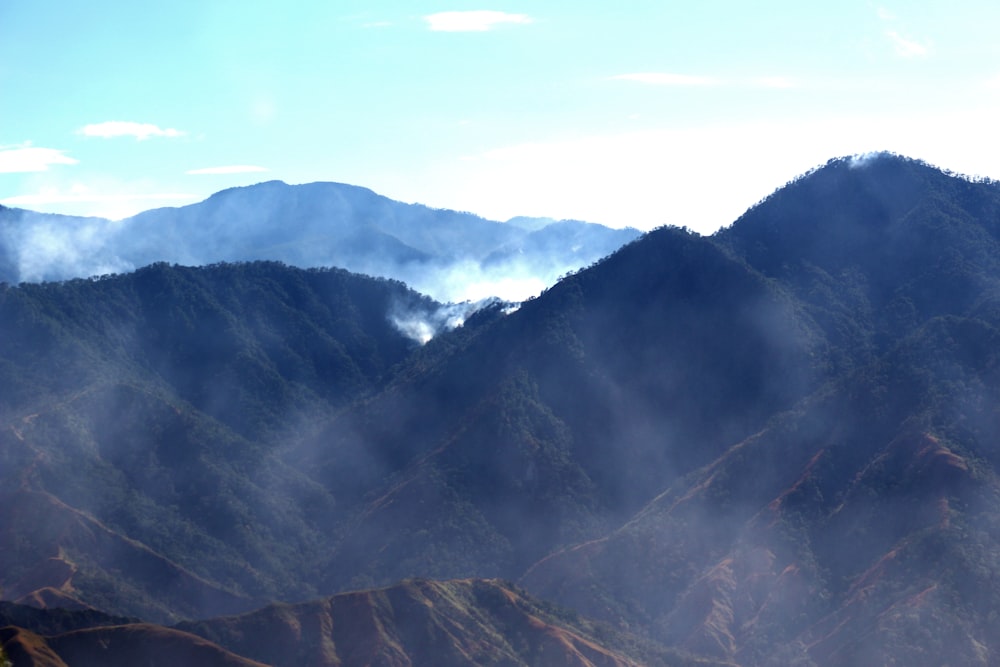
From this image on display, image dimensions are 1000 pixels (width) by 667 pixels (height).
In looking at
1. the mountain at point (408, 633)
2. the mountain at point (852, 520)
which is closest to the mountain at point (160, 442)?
the mountain at point (408, 633)

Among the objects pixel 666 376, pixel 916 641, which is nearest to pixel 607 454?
pixel 666 376

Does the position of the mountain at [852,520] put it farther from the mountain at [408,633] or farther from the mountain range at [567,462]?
→ the mountain at [408,633]

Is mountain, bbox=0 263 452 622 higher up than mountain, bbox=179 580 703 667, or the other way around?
mountain, bbox=0 263 452 622

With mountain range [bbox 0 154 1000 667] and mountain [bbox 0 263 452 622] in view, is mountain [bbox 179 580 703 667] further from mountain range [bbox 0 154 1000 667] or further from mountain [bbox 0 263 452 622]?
mountain [bbox 0 263 452 622]

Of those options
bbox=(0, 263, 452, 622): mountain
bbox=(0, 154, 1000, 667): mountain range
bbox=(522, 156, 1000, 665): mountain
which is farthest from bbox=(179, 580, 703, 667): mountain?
bbox=(0, 263, 452, 622): mountain

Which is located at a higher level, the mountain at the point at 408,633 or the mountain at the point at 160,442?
the mountain at the point at 160,442

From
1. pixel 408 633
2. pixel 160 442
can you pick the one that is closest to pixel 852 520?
pixel 408 633

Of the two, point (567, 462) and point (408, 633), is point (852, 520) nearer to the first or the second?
point (567, 462)

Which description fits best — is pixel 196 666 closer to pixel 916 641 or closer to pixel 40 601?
pixel 40 601

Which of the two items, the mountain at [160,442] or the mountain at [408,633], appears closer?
the mountain at [408,633]
